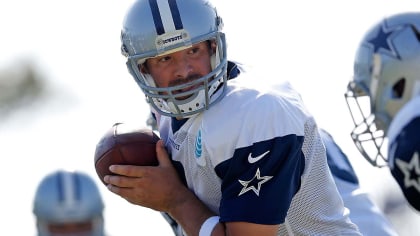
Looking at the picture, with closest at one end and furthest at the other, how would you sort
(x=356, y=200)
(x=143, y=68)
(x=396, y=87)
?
(x=396, y=87)
(x=143, y=68)
(x=356, y=200)

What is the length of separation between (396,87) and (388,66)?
91mm

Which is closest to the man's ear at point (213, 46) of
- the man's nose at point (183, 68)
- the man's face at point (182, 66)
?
the man's face at point (182, 66)

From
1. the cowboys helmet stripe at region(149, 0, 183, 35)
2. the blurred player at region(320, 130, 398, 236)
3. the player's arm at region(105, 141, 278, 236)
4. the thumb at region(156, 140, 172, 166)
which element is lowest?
the blurred player at region(320, 130, 398, 236)

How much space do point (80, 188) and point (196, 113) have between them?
625mm

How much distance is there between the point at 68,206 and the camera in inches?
293

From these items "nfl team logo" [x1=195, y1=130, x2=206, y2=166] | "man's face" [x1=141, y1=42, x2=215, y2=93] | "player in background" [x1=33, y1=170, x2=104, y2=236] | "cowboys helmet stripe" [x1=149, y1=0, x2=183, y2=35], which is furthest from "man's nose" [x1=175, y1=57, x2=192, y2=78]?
"player in background" [x1=33, y1=170, x2=104, y2=236]

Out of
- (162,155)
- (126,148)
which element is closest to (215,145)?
(162,155)

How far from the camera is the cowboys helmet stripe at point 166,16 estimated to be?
7.71 m

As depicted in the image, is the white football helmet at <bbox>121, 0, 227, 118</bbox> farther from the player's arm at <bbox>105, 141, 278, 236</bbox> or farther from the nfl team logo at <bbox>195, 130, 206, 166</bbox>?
the player's arm at <bbox>105, 141, 278, 236</bbox>

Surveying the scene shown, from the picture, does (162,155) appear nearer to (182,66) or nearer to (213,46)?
(182,66)

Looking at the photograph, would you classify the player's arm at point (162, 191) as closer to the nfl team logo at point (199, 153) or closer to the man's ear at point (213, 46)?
the nfl team logo at point (199, 153)

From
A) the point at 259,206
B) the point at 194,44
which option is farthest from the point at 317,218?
the point at 194,44

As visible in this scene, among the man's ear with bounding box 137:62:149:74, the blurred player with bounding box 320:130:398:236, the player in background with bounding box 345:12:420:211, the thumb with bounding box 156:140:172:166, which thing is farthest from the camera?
the blurred player with bounding box 320:130:398:236

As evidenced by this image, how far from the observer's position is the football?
773cm
